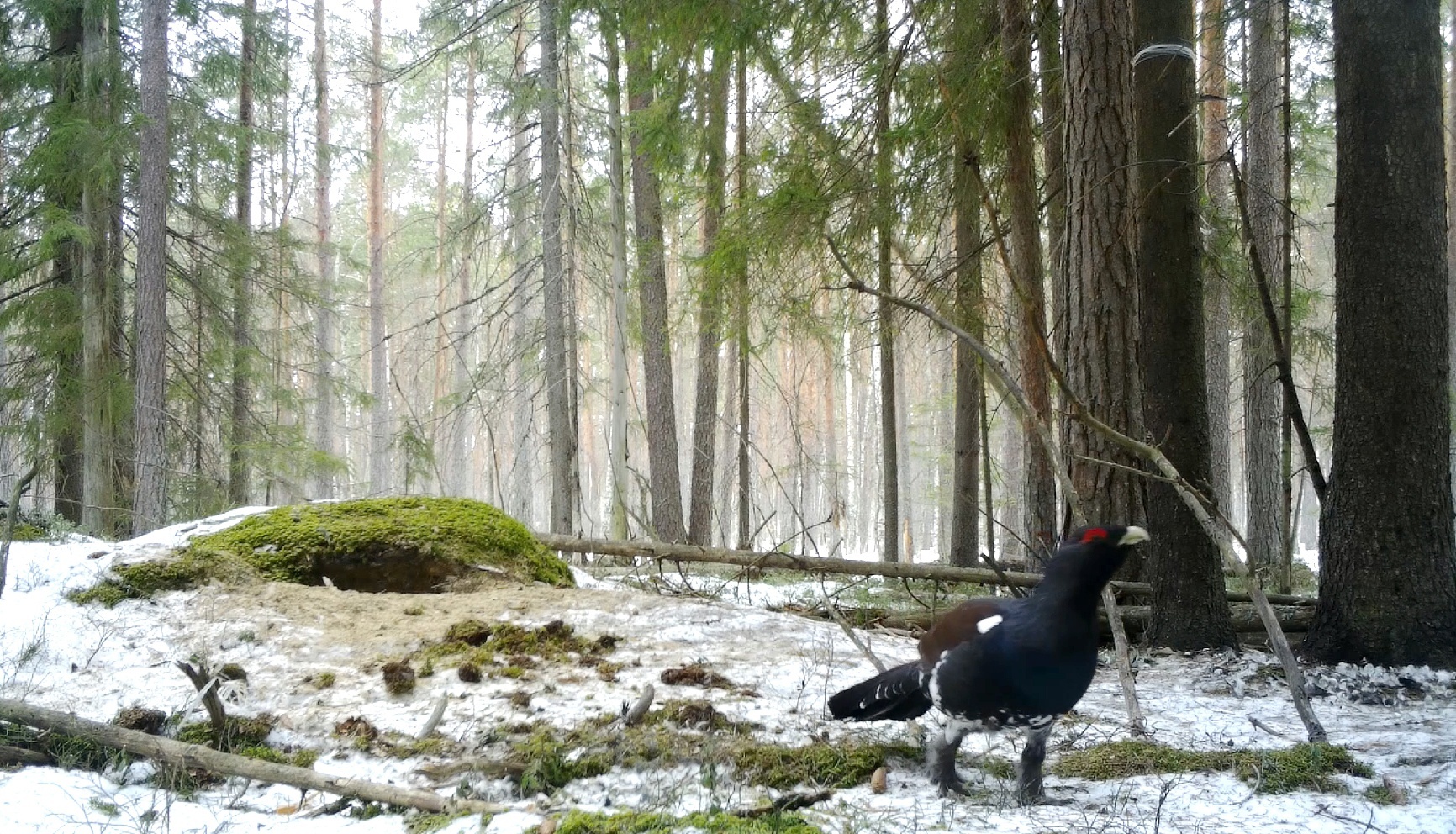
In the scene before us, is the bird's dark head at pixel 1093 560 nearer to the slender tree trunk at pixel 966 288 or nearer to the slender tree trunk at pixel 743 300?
the slender tree trunk at pixel 966 288

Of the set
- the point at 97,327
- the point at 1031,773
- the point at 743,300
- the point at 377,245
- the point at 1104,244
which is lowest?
the point at 1031,773

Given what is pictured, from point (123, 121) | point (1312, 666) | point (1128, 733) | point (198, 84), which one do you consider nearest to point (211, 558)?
point (1128, 733)

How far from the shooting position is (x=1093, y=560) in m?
2.78

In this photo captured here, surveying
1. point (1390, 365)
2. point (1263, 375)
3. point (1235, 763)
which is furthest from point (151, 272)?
point (1263, 375)

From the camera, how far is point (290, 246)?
45.6ft

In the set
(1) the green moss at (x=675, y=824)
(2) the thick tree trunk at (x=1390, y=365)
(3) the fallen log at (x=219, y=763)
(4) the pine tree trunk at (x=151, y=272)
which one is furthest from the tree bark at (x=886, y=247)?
(4) the pine tree trunk at (x=151, y=272)

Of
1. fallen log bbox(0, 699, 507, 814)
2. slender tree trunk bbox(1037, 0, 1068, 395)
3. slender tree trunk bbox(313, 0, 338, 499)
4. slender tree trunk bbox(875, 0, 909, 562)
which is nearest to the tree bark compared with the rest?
slender tree trunk bbox(875, 0, 909, 562)

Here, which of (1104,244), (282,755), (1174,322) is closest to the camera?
(282,755)

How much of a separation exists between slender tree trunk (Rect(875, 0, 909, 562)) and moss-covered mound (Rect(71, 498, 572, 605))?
353cm

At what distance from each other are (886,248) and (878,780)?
6.69m

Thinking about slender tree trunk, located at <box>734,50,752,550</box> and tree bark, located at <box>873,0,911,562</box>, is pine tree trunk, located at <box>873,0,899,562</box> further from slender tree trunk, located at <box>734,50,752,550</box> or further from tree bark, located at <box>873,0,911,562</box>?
slender tree trunk, located at <box>734,50,752,550</box>

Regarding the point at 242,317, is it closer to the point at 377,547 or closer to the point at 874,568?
the point at 377,547

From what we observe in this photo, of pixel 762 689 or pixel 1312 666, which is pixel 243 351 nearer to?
pixel 762 689

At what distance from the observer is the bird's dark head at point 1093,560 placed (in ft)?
9.11
